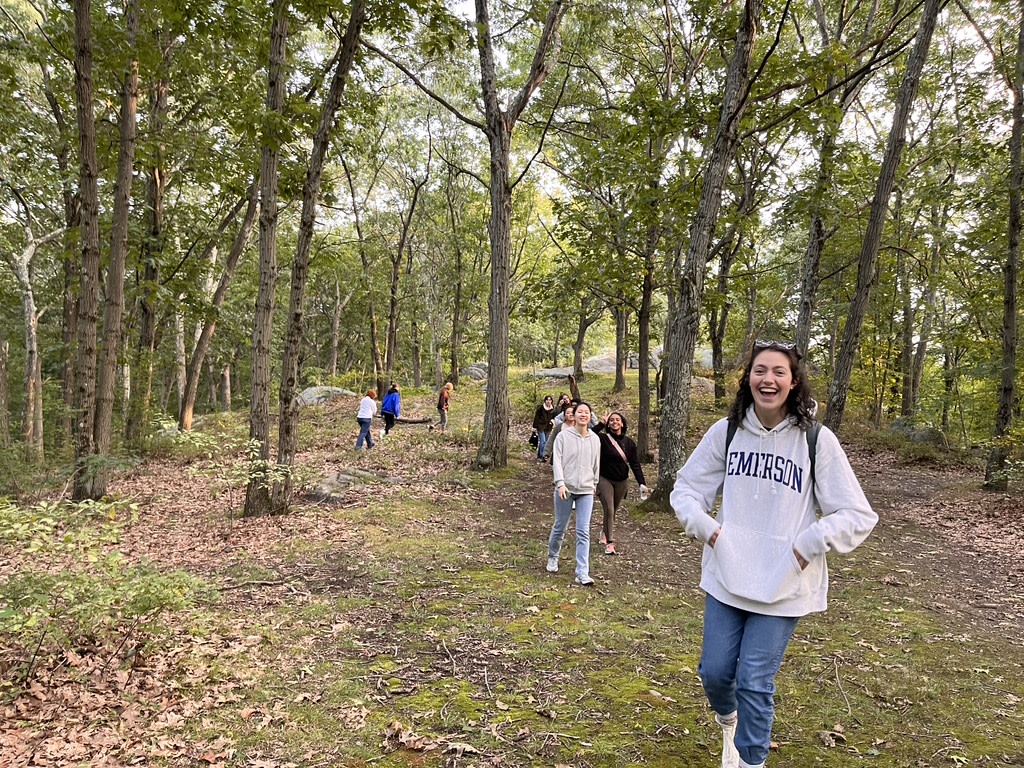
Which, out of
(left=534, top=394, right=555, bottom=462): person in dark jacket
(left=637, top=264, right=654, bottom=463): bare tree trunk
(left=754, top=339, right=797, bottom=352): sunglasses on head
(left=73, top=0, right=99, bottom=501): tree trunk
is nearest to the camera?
(left=754, top=339, right=797, bottom=352): sunglasses on head

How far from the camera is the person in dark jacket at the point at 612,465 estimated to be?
7461 millimetres

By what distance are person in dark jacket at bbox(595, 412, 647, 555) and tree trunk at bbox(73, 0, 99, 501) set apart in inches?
286

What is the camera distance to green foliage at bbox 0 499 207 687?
351cm

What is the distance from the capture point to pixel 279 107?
802 centimetres

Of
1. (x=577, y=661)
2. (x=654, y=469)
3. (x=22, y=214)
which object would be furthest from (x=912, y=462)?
(x=22, y=214)

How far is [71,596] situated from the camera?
140 inches

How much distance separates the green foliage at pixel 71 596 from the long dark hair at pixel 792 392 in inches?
156

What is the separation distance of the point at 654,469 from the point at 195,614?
38.4 ft

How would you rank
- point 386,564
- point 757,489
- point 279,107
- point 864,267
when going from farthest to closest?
point 864,267 → point 279,107 → point 386,564 → point 757,489

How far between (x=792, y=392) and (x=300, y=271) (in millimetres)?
7662

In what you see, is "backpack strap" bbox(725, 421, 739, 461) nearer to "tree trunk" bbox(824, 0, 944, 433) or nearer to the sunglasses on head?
the sunglasses on head

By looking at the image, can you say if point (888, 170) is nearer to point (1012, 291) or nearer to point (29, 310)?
point (1012, 291)

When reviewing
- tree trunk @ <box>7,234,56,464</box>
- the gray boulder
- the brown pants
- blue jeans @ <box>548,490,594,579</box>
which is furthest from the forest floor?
the gray boulder

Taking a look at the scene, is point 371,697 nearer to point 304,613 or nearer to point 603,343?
point 304,613
